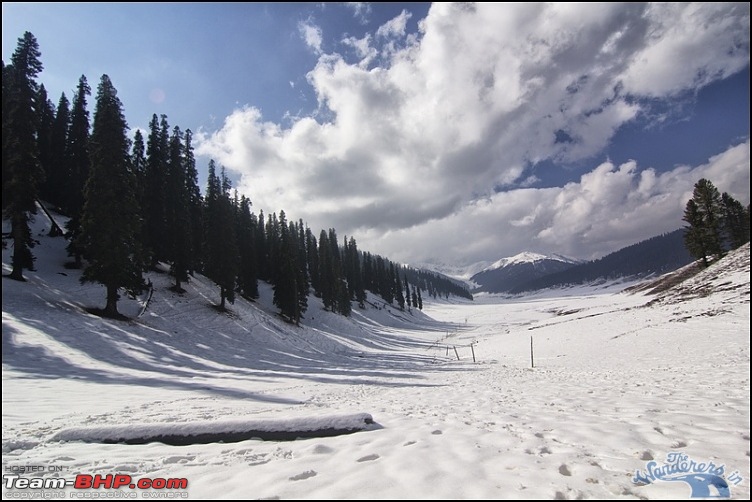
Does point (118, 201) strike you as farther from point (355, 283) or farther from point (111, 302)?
point (355, 283)

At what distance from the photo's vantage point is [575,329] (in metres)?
34.2

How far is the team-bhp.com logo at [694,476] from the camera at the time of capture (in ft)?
12.9

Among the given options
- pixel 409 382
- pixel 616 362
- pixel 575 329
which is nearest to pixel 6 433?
pixel 409 382

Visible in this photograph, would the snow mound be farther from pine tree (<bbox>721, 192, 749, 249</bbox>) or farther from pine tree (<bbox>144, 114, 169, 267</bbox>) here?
pine tree (<bbox>721, 192, 749, 249</bbox>)

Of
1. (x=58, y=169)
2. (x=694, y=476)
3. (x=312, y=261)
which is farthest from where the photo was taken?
(x=312, y=261)

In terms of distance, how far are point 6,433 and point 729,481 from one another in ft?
42.0

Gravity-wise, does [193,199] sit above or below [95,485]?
above

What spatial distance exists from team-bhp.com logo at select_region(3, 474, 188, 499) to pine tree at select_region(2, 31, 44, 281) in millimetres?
26826

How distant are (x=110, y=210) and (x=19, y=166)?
652 cm

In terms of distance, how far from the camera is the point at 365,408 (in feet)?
33.2

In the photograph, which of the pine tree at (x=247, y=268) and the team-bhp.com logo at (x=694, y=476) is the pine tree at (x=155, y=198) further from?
the team-bhp.com logo at (x=694, y=476)

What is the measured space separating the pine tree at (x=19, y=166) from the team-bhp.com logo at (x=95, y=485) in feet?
88.0

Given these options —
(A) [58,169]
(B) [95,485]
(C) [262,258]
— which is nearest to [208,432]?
(B) [95,485]

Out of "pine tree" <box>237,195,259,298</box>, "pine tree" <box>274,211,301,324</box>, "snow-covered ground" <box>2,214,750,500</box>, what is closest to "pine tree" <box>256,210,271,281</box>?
"pine tree" <box>237,195,259,298</box>
